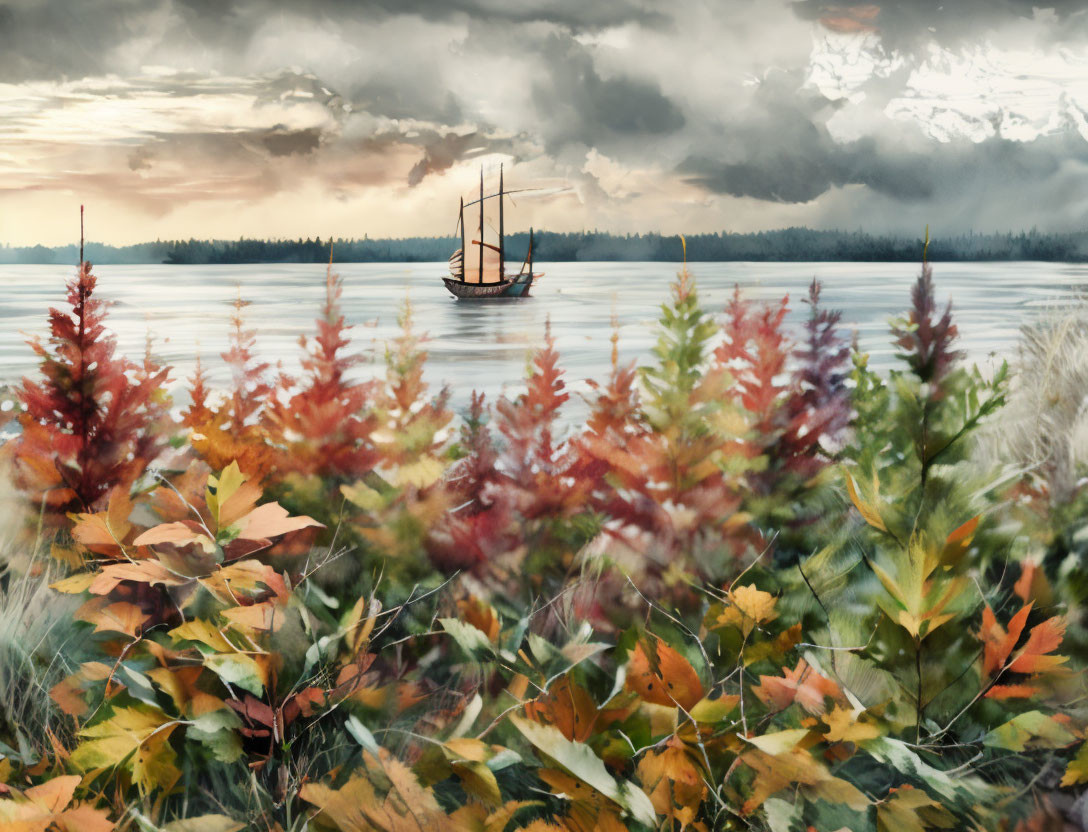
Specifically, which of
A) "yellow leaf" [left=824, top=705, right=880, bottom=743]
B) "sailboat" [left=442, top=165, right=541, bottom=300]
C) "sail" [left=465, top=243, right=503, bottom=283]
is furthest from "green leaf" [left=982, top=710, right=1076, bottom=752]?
"sail" [left=465, top=243, right=503, bottom=283]

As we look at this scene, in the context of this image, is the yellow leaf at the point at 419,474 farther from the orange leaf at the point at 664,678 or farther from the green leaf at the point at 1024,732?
the green leaf at the point at 1024,732

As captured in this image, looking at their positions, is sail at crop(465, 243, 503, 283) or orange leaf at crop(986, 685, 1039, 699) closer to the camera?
orange leaf at crop(986, 685, 1039, 699)

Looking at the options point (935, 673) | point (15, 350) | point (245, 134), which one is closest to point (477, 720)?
point (935, 673)

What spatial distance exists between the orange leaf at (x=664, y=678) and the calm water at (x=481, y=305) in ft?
3.14

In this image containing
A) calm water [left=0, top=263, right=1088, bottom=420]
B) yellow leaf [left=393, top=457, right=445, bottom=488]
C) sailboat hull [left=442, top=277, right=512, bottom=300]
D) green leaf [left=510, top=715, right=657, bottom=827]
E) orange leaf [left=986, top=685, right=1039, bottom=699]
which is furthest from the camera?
sailboat hull [left=442, top=277, right=512, bottom=300]

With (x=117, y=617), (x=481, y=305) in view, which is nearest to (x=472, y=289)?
(x=481, y=305)

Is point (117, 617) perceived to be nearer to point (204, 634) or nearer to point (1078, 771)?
point (204, 634)

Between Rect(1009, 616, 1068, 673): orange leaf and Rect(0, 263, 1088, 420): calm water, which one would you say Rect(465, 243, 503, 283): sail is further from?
Rect(1009, 616, 1068, 673): orange leaf

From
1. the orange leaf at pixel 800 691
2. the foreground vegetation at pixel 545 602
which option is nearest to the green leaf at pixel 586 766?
the foreground vegetation at pixel 545 602

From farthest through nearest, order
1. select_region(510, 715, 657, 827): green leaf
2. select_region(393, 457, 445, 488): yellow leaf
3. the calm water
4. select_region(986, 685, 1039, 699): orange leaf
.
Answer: the calm water
select_region(393, 457, 445, 488): yellow leaf
select_region(986, 685, 1039, 699): orange leaf
select_region(510, 715, 657, 827): green leaf

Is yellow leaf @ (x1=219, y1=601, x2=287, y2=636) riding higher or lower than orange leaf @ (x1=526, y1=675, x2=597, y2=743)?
higher

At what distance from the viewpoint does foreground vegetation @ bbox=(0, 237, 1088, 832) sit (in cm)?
73

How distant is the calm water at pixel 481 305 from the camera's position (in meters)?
1.91

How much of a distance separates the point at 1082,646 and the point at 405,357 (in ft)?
2.67
